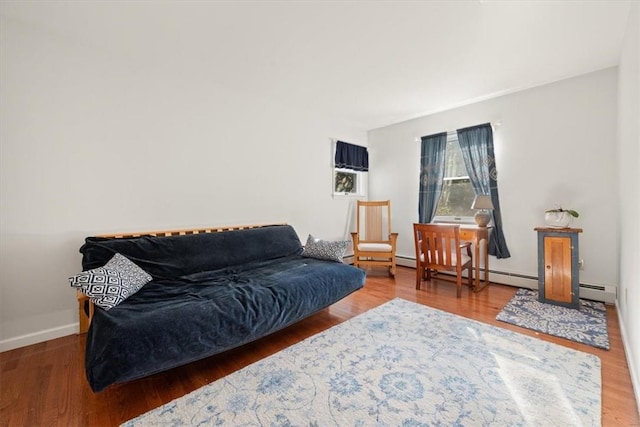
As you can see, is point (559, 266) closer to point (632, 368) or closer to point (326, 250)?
point (632, 368)

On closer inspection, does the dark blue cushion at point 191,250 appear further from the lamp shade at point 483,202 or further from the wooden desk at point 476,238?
the lamp shade at point 483,202

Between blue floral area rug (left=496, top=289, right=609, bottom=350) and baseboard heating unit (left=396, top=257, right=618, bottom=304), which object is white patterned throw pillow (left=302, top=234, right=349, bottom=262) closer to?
blue floral area rug (left=496, top=289, right=609, bottom=350)

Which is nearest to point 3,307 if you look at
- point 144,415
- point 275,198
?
point 144,415

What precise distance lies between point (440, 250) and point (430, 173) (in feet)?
4.63

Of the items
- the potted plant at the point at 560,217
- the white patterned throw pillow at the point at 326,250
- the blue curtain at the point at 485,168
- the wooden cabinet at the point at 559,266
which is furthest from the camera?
the blue curtain at the point at 485,168

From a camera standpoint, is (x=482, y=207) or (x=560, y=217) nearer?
(x=560, y=217)

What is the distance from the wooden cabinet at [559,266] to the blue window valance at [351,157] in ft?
8.81

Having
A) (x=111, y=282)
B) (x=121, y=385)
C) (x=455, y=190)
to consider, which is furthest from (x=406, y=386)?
(x=455, y=190)

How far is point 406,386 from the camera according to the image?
1.57 metres

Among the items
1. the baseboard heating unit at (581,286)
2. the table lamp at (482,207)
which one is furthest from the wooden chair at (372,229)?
the baseboard heating unit at (581,286)

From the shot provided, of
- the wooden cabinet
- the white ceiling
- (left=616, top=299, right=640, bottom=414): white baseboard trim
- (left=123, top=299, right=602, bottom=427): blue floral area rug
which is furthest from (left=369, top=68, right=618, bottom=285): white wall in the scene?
(left=123, top=299, right=602, bottom=427): blue floral area rug

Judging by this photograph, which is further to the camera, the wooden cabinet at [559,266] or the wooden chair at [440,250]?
the wooden chair at [440,250]

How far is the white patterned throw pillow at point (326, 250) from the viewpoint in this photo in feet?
9.53

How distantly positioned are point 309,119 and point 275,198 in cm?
132
